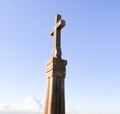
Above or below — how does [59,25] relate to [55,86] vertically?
above

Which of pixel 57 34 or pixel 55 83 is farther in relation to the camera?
pixel 57 34

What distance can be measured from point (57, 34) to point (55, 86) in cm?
172

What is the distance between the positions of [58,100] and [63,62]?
1.08 m

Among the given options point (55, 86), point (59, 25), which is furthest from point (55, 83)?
point (59, 25)

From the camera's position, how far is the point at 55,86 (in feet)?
21.9

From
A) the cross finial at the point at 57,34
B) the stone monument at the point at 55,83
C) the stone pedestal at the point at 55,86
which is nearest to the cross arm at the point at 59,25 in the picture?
the cross finial at the point at 57,34

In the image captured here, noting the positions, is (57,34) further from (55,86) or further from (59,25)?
(55,86)

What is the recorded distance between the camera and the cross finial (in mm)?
7045

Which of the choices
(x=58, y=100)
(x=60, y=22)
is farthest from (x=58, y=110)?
(x=60, y=22)

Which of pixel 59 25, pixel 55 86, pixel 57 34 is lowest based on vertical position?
pixel 55 86

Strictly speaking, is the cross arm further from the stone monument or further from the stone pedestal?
the stone pedestal

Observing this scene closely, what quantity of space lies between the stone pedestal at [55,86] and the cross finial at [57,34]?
0.27m

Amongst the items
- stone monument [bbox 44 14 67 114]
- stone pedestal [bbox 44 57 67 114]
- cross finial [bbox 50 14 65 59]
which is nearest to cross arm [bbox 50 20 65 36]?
cross finial [bbox 50 14 65 59]

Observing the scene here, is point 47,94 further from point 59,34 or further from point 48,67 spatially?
point 59,34
